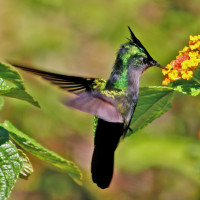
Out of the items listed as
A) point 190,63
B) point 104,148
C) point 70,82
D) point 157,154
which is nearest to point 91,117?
point 157,154

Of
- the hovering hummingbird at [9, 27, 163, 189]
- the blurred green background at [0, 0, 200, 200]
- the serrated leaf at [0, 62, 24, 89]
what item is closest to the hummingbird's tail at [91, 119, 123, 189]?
the hovering hummingbird at [9, 27, 163, 189]

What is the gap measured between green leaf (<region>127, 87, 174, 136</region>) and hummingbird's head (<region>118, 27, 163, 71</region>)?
0.14 m

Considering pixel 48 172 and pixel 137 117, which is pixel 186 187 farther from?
pixel 137 117

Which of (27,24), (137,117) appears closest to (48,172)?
(27,24)

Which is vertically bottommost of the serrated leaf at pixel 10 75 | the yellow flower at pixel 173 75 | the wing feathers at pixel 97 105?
the wing feathers at pixel 97 105

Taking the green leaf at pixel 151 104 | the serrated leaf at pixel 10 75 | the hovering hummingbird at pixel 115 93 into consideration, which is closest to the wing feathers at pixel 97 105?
the hovering hummingbird at pixel 115 93

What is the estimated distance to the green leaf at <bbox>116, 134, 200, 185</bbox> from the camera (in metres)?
4.16

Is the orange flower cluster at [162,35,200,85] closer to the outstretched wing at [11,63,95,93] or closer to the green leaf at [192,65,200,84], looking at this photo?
the green leaf at [192,65,200,84]

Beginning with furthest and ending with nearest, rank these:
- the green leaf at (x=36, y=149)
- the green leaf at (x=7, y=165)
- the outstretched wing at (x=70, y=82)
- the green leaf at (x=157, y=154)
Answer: the green leaf at (x=157, y=154) → the outstretched wing at (x=70, y=82) → the green leaf at (x=36, y=149) → the green leaf at (x=7, y=165)

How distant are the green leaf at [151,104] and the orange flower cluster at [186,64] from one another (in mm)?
64

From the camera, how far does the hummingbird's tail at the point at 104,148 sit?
7.01 ft

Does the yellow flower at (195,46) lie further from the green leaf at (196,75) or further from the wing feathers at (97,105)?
the wing feathers at (97,105)

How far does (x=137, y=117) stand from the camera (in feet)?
6.98

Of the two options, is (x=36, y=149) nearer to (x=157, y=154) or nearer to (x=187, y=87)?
(x=187, y=87)
